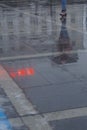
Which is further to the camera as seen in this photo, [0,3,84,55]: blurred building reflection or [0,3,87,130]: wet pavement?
[0,3,84,55]: blurred building reflection

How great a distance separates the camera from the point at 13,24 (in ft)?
57.1

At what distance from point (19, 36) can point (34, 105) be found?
765 cm

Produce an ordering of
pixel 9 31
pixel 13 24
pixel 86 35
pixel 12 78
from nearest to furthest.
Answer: pixel 12 78 → pixel 86 35 → pixel 9 31 → pixel 13 24

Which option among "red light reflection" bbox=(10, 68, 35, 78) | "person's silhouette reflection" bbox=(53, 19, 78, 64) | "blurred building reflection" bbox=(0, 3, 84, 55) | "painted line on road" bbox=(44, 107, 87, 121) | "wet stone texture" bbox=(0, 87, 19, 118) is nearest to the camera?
"painted line on road" bbox=(44, 107, 87, 121)

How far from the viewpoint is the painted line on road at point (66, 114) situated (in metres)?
6.10

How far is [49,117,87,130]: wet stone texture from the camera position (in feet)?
18.7

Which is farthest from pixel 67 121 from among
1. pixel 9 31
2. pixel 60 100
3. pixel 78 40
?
pixel 9 31

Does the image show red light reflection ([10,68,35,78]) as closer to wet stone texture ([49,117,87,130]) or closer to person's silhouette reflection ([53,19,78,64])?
person's silhouette reflection ([53,19,78,64])

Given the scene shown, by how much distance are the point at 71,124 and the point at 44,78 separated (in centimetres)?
262

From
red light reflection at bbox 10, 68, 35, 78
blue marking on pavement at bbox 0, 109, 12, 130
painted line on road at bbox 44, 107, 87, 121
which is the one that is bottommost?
red light reflection at bbox 10, 68, 35, 78

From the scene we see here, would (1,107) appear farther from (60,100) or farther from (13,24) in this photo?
(13,24)

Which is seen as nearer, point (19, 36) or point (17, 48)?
point (17, 48)

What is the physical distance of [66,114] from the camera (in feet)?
20.5

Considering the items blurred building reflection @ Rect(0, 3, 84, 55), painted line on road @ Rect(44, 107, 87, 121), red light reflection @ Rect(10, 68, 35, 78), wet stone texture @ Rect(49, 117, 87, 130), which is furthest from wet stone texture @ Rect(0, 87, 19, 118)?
blurred building reflection @ Rect(0, 3, 84, 55)
